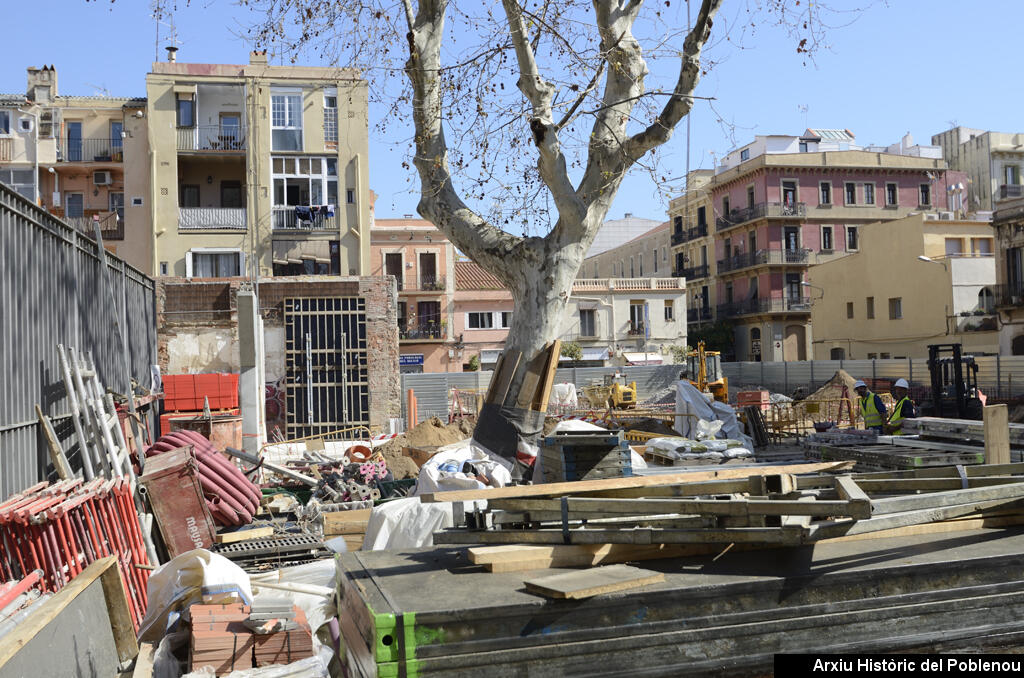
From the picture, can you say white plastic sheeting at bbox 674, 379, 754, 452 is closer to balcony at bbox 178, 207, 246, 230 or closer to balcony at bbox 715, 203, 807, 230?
balcony at bbox 178, 207, 246, 230

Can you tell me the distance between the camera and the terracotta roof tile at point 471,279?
50.4 metres

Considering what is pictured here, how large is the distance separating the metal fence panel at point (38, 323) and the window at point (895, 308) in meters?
41.9

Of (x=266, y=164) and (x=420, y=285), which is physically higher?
(x=266, y=164)

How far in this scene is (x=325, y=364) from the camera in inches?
1086

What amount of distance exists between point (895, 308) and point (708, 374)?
20084 millimetres

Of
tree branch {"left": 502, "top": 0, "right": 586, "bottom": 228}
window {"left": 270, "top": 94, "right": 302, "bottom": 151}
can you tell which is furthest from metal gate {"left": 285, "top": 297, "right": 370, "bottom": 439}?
tree branch {"left": 502, "top": 0, "right": 586, "bottom": 228}

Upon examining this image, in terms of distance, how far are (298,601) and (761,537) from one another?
14.1 ft

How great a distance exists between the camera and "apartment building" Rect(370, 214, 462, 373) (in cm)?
4653

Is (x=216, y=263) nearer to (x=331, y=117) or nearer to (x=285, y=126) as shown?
(x=285, y=126)

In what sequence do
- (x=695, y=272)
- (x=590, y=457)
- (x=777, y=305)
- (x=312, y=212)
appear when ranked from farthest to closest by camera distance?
(x=695, y=272) → (x=777, y=305) → (x=312, y=212) → (x=590, y=457)

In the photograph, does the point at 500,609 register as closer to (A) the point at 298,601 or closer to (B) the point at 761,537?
(B) the point at 761,537

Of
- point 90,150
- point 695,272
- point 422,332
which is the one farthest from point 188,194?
point 695,272

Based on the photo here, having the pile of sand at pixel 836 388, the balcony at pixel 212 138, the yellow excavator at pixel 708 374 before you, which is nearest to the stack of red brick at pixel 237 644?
the yellow excavator at pixel 708 374

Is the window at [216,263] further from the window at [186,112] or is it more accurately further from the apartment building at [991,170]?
the apartment building at [991,170]
